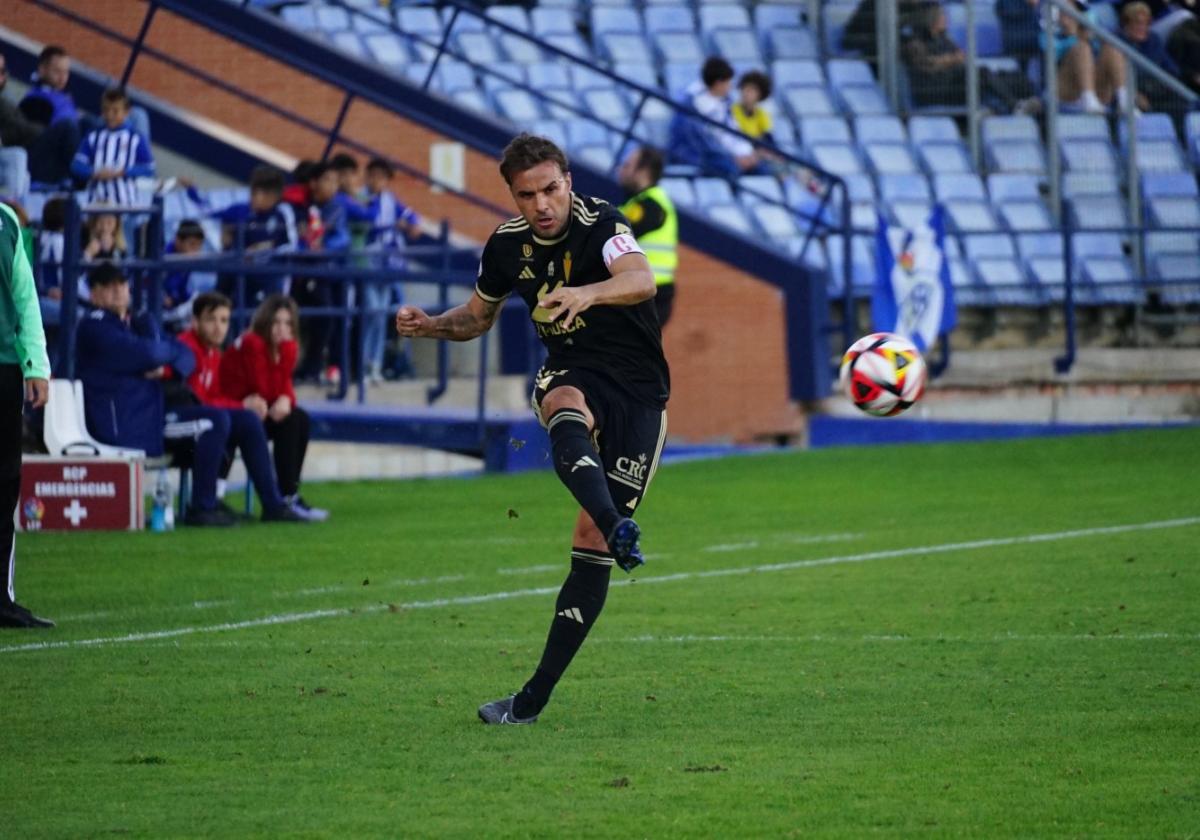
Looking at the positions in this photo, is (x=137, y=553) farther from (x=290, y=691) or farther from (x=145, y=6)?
(x=145, y=6)

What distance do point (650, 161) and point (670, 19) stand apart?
874cm

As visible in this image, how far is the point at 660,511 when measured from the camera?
48.1ft

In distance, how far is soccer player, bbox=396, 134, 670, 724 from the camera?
662 centimetres

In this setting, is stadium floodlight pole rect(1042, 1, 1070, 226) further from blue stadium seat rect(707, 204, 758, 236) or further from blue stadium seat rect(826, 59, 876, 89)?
blue stadium seat rect(707, 204, 758, 236)

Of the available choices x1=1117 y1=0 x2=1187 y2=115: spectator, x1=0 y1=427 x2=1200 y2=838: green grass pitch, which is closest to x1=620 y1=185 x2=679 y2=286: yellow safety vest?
x1=0 y1=427 x2=1200 y2=838: green grass pitch

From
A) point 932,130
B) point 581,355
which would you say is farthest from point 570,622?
point 932,130

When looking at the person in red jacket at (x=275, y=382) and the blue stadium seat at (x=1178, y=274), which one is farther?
the blue stadium seat at (x=1178, y=274)

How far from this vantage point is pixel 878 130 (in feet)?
77.2

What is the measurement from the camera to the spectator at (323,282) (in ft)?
58.3

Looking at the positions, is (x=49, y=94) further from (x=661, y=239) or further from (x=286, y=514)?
(x=286, y=514)

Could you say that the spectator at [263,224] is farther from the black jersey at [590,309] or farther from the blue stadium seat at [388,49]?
the black jersey at [590,309]

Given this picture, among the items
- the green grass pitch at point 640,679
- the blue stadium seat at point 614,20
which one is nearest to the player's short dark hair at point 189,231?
the green grass pitch at point 640,679

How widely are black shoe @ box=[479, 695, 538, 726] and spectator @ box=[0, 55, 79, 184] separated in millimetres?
11642

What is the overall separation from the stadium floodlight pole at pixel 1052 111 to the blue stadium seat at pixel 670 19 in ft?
12.6
